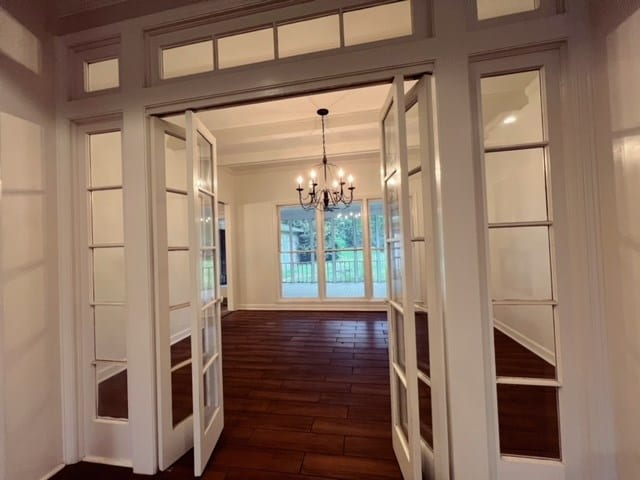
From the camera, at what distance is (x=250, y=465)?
1.72 metres

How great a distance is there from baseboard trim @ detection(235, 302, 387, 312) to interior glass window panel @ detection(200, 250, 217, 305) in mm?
4123

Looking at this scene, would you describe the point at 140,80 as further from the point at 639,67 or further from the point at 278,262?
the point at 278,262

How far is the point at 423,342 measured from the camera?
155 centimetres

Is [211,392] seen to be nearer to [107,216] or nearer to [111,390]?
[111,390]

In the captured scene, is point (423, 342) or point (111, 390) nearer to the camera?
point (423, 342)

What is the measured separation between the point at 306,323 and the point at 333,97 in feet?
11.4

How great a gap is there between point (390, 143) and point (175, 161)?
1.38 m

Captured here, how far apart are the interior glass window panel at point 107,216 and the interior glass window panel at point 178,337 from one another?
1.96 ft

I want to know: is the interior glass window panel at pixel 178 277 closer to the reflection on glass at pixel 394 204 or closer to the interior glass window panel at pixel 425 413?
the reflection on glass at pixel 394 204

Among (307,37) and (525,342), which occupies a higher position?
(307,37)

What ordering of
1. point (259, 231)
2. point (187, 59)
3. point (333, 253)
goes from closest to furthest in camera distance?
point (187, 59) → point (333, 253) → point (259, 231)

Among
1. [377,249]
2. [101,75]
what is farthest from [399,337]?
[377,249]

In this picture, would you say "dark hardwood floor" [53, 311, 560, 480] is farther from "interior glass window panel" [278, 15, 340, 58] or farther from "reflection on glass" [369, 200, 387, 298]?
"reflection on glass" [369, 200, 387, 298]

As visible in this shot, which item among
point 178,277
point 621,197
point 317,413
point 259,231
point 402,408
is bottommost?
point 317,413
